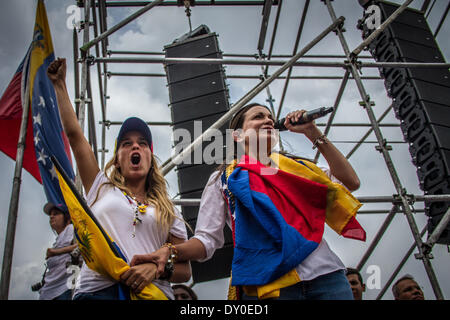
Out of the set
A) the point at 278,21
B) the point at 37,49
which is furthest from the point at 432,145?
the point at 37,49

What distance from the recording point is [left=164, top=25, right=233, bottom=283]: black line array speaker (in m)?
3.32

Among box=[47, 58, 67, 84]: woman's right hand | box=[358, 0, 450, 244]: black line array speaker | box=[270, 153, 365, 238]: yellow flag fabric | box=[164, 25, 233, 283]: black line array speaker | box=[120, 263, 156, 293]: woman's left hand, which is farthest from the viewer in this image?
box=[358, 0, 450, 244]: black line array speaker

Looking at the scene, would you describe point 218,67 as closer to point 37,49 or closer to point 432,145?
point 37,49

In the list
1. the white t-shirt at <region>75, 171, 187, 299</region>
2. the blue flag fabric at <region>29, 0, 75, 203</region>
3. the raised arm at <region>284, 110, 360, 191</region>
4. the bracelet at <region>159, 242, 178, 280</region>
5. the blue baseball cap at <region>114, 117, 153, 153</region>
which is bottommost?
the bracelet at <region>159, 242, 178, 280</region>

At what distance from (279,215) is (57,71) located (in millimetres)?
1093

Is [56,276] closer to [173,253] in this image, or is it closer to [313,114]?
[173,253]

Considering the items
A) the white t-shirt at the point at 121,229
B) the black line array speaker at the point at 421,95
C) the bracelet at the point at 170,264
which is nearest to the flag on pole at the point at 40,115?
the white t-shirt at the point at 121,229

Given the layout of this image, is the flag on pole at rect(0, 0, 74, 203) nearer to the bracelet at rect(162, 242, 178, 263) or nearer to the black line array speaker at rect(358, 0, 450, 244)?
the bracelet at rect(162, 242, 178, 263)

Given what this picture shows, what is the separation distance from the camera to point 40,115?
8.15ft

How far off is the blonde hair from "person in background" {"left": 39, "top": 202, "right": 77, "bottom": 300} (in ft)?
4.82

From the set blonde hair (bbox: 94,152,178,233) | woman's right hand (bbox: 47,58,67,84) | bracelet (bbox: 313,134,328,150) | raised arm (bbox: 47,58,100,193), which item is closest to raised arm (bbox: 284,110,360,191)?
bracelet (bbox: 313,134,328,150)

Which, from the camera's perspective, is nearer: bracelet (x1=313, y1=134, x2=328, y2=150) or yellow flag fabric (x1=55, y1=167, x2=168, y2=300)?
yellow flag fabric (x1=55, y1=167, x2=168, y2=300)

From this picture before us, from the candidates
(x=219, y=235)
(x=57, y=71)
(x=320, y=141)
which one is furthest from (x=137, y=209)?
(x=320, y=141)

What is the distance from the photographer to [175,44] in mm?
4293
